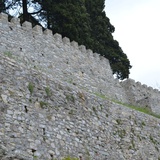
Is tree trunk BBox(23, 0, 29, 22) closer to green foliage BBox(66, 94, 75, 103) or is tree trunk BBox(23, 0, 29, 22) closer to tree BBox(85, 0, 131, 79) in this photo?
tree BBox(85, 0, 131, 79)

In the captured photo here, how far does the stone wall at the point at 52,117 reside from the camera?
28.4 feet

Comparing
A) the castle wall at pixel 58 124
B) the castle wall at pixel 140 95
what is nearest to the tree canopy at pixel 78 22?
the castle wall at pixel 140 95

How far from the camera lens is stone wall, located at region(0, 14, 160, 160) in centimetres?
866

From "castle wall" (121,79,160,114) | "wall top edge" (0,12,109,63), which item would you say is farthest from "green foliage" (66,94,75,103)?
"castle wall" (121,79,160,114)

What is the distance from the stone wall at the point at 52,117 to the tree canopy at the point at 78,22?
4062 millimetres

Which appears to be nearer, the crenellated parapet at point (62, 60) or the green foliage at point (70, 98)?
the green foliage at point (70, 98)

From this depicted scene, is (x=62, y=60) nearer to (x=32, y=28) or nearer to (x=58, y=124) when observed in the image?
(x=32, y=28)

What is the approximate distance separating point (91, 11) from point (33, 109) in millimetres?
17103

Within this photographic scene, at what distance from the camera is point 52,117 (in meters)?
9.85

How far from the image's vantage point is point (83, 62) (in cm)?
1870

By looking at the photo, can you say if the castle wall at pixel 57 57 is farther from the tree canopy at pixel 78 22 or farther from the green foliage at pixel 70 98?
the green foliage at pixel 70 98

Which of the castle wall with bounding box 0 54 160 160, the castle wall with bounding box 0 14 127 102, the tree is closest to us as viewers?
the castle wall with bounding box 0 54 160 160

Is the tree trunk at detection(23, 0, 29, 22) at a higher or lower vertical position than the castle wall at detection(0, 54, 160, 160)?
higher

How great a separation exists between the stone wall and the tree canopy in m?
4.06
